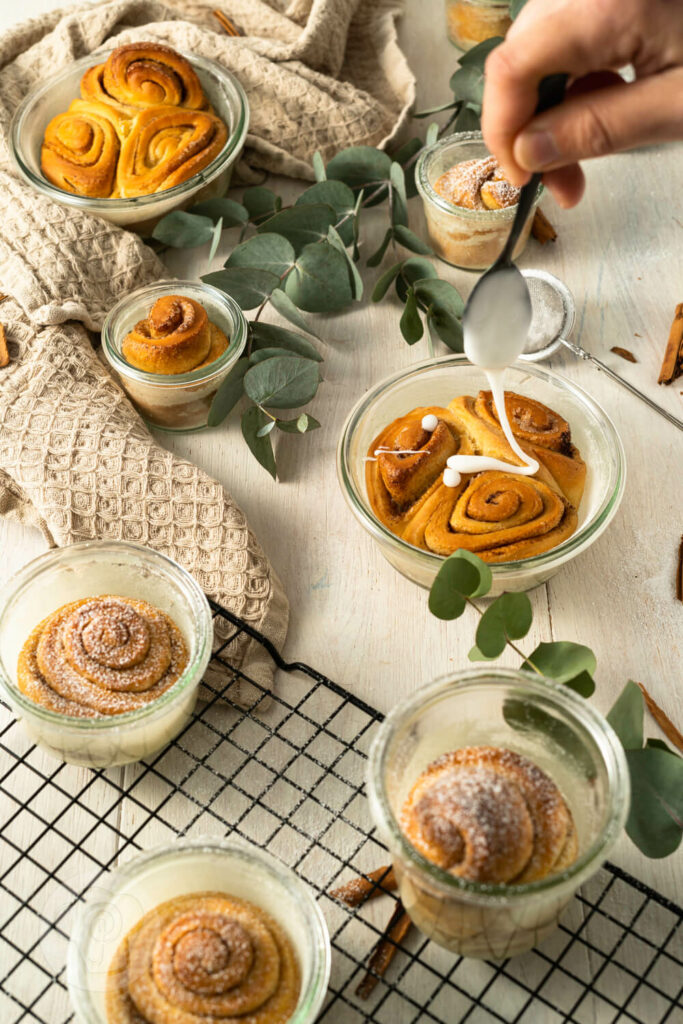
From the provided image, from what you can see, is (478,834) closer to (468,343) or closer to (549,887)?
(549,887)

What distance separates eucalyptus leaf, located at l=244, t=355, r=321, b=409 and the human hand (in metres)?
0.54

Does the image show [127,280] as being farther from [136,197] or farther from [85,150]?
[85,150]

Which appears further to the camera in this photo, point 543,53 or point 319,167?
point 319,167

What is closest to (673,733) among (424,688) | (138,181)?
(424,688)

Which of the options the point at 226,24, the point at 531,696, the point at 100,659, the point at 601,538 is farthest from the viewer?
the point at 226,24

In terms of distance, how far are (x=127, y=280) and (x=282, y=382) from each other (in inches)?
13.9

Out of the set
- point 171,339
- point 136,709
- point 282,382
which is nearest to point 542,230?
point 282,382

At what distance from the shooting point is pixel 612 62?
1.02 meters

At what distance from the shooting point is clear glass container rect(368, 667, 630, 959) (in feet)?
3.01

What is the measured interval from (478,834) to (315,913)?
0.58 ft

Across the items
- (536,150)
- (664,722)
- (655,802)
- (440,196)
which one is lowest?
(664,722)

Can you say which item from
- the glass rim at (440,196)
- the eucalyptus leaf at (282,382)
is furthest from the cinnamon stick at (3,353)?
the glass rim at (440,196)

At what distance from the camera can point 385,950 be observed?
1089 mm

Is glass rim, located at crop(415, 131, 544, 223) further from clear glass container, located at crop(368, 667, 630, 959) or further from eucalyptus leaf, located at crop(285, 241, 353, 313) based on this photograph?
clear glass container, located at crop(368, 667, 630, 959)
